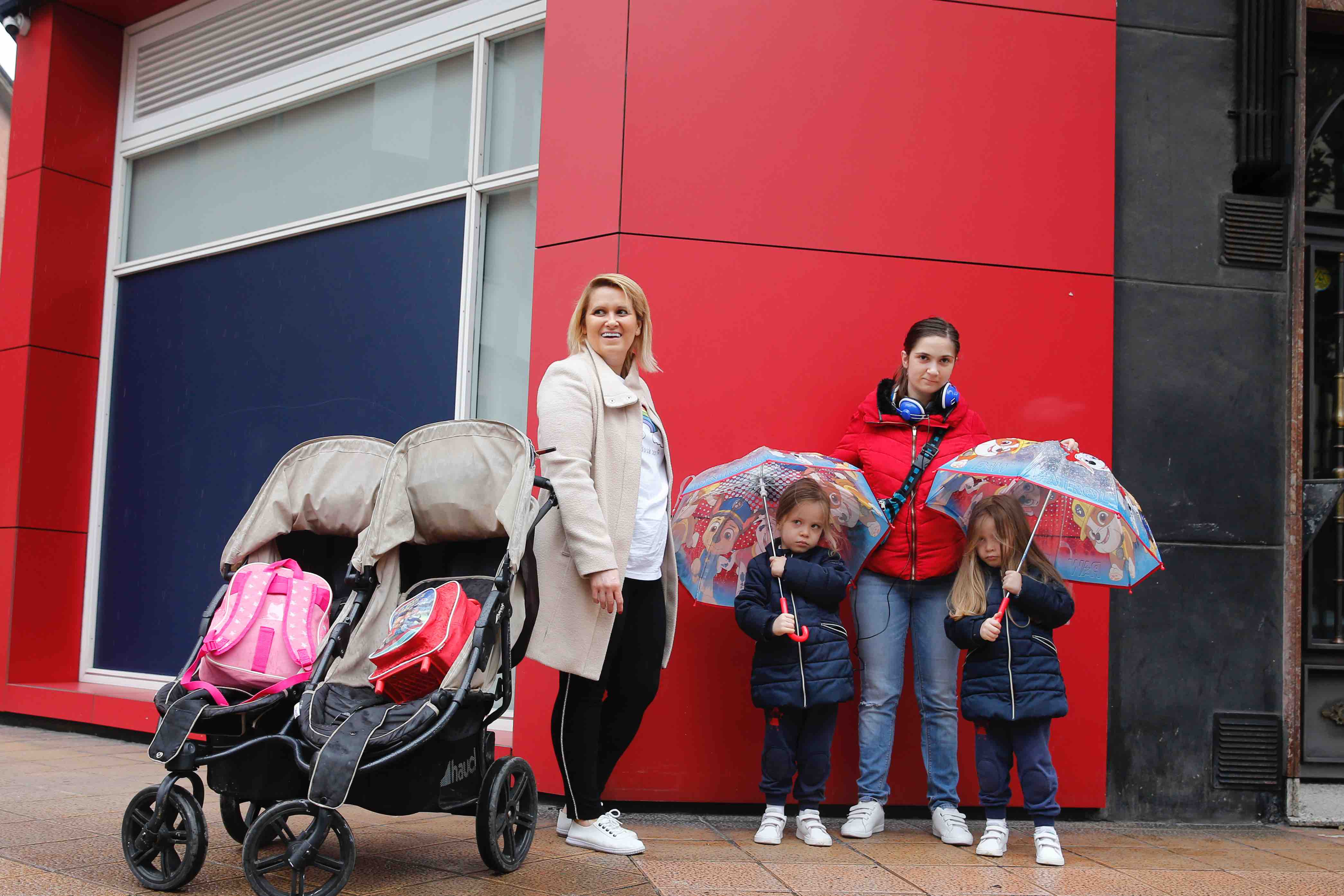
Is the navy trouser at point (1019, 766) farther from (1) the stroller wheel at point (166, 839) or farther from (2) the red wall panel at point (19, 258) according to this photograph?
(2) the red wall panel at point (19, 258)

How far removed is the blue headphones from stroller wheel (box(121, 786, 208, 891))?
297cm

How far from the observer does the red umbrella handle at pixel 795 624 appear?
4.33m

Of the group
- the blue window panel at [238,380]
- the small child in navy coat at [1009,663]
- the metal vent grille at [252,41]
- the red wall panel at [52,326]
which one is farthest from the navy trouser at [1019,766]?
the red wall panel at [52,326]

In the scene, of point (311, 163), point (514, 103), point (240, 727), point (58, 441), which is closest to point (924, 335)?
point (514, 103)

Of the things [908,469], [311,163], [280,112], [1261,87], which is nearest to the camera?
[908,469]

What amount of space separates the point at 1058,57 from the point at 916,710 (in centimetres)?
317

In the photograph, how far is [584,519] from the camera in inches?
154

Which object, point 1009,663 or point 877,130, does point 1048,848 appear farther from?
point 877,130

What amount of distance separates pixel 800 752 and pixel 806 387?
164 cm

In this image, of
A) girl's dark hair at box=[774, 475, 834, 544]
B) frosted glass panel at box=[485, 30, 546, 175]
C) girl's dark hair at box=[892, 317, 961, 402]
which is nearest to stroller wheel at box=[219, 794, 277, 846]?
girl's dark hair at box=[774, 475, 834, 544]

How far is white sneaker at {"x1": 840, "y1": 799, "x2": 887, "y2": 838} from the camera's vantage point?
4590 millimetres

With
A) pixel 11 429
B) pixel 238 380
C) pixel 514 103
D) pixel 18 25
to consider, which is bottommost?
pixel 11 429

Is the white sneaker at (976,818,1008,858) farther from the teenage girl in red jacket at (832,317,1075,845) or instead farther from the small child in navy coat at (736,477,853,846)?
the small child in navy coat at (736,477,853,846)

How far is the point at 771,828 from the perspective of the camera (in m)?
4.45
